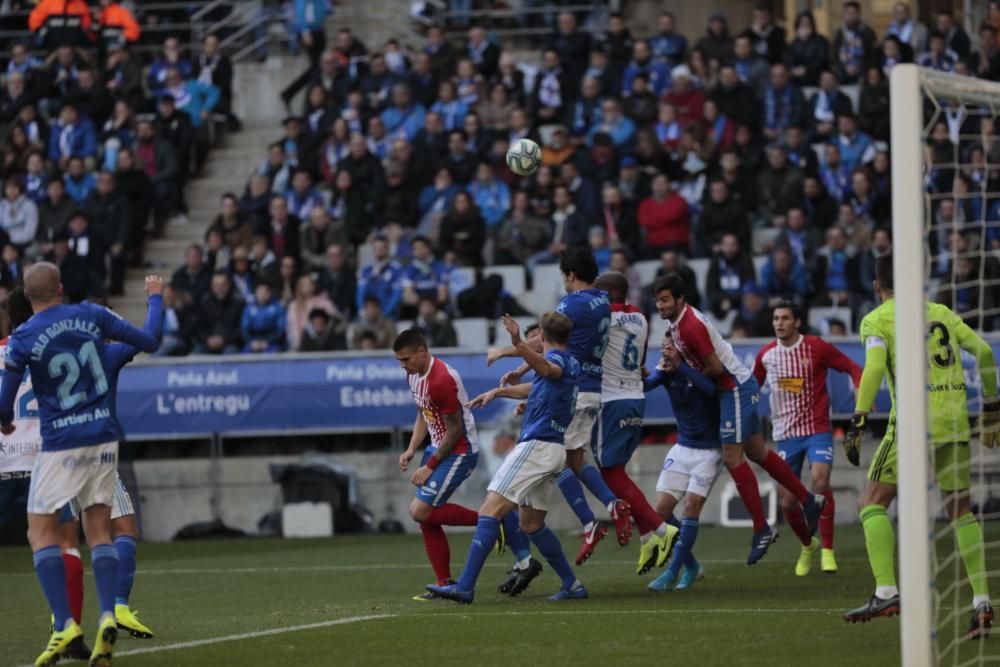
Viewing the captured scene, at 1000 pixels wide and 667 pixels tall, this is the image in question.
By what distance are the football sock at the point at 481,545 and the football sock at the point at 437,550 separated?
37.9 inches

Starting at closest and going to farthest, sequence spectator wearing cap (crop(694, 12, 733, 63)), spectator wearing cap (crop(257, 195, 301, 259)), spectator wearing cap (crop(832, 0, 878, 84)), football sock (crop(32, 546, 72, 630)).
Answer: football sock (crop(32, 546, 72, 630)), spectator wearing cap (crop(257, 195, 301, 259)), spectator wearing cap (crop(832, 0, 878, 84)), spectator wearing cap (crop(694, 12, 733, 63))

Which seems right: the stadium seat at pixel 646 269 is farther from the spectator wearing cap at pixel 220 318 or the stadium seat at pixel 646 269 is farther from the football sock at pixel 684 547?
the football sock at pixel 684 547

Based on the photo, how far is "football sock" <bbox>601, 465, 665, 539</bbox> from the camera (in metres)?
12.8

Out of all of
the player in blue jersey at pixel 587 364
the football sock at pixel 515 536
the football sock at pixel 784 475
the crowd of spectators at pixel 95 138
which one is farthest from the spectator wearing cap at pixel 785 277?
the football sock at pixel 515 536

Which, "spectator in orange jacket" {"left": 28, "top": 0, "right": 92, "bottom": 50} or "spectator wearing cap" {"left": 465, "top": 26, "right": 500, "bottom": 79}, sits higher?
"spectator in orange jacket" {"left": 28, "top": 0, "right": 92, "bottom": 50}

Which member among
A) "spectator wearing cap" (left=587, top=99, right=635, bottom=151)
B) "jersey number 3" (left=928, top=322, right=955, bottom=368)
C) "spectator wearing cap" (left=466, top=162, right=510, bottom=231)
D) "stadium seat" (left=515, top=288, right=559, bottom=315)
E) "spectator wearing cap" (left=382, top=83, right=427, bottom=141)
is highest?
"spectator wearing cap" (left=382, top=83, right=427, bottom=141)

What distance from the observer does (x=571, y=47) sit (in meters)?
25.8

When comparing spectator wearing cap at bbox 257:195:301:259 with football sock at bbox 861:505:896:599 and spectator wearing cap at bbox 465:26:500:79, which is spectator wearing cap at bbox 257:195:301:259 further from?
football sock at bbox 861:505:896:599

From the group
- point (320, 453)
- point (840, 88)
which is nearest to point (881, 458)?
point (320, 453)

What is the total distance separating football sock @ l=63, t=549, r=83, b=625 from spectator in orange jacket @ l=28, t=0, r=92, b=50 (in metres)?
19.9

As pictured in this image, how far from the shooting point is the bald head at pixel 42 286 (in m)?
9.16

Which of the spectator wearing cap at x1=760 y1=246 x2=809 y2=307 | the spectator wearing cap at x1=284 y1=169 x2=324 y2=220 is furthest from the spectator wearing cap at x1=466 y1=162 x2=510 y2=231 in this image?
the spectator wearing cap at x1=760 y1=246 x2=809 y2=307

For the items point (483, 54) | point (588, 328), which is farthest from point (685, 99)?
point (588, 328)

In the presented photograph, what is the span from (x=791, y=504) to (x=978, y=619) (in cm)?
464
